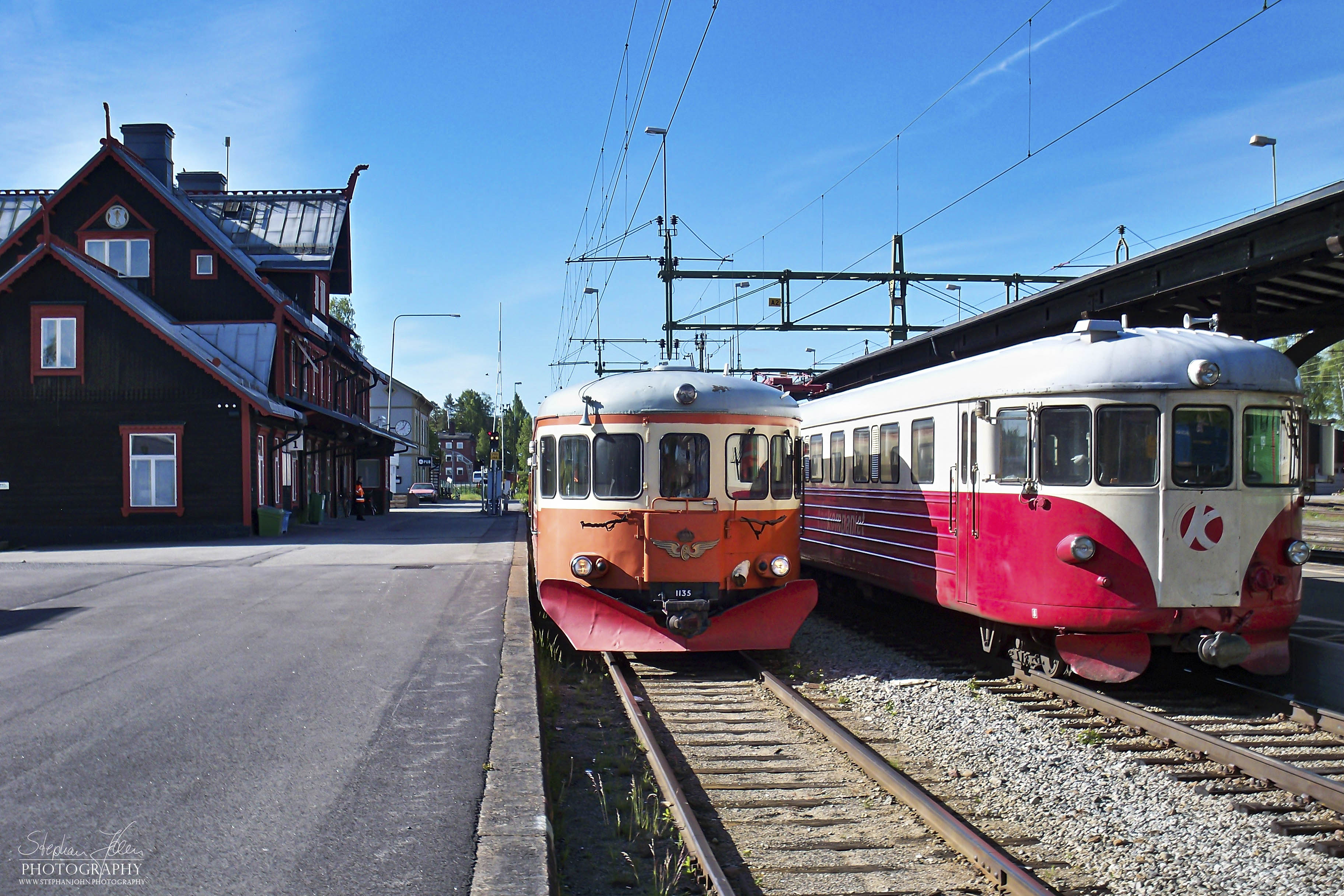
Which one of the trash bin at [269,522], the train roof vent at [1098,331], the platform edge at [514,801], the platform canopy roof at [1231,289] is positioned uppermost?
the platform canopy roof at [1231,289]

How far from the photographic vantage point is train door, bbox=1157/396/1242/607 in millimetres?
8539

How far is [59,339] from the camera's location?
26609mm

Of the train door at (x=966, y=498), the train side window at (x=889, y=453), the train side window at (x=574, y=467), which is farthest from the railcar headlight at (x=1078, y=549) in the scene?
the train side window at (x=574, y=467)

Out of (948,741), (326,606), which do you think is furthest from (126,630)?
(948,741)

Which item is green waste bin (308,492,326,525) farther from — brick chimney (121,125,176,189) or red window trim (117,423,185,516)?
brick chimney (121,125,176,189)

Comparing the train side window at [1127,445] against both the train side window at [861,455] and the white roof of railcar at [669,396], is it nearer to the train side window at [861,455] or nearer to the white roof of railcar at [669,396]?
the white roof of railcar at [669,396]

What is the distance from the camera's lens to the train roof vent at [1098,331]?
8.93 metres

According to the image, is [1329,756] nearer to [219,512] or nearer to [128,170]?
[219,512]

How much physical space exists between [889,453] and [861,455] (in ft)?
3.64

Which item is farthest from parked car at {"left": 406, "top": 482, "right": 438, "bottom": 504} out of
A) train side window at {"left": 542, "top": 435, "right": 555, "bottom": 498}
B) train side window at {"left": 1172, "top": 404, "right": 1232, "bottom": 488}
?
train side window at {"left": 1172, "top": 404, "right": 1232, "bottom": 488}

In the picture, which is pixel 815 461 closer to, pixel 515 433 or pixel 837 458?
pixel 837 458

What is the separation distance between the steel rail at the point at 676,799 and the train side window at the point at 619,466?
1.86m

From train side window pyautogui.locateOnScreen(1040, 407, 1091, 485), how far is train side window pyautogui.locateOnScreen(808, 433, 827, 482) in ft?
19.2

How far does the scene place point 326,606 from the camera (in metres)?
13.0
